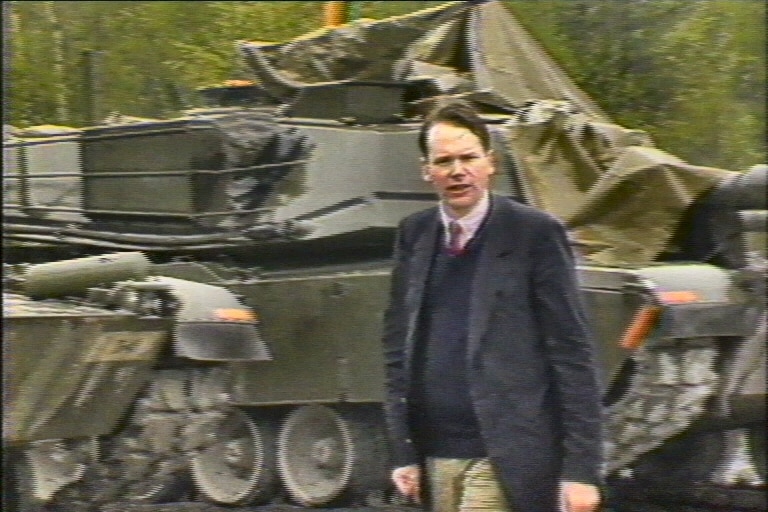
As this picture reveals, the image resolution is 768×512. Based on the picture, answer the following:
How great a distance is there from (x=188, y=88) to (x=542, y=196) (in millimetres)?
1207

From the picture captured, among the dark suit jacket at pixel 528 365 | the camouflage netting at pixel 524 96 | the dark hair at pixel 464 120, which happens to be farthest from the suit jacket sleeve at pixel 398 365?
the camouflage netting at pixel 524 96

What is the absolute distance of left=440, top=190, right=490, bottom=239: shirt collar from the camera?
2980 millimetres

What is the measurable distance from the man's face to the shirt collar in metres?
0.01

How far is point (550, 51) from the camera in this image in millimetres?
4188

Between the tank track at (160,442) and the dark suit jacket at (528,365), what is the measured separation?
1843mm

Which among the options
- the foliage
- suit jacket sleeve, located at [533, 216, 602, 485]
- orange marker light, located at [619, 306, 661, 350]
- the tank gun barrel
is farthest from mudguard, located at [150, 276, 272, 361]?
suit jacket sleeve, located at [533, 216, 602, 485]

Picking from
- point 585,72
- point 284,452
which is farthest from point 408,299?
point 284,452

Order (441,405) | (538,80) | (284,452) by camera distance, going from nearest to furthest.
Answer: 1. (441,405)
2. (538,80)
3. (284,452)

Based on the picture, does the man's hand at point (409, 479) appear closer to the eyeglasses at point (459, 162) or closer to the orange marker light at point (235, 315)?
the eyeglasses at point (459, 162)

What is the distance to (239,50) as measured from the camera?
4.30m

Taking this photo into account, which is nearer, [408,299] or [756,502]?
[408,299]

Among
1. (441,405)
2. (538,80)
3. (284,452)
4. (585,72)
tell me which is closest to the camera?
(441,405)

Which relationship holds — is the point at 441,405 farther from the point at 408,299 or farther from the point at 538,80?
the point at 538,80

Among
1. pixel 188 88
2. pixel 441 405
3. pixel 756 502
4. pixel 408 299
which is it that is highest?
pixel 188 88
